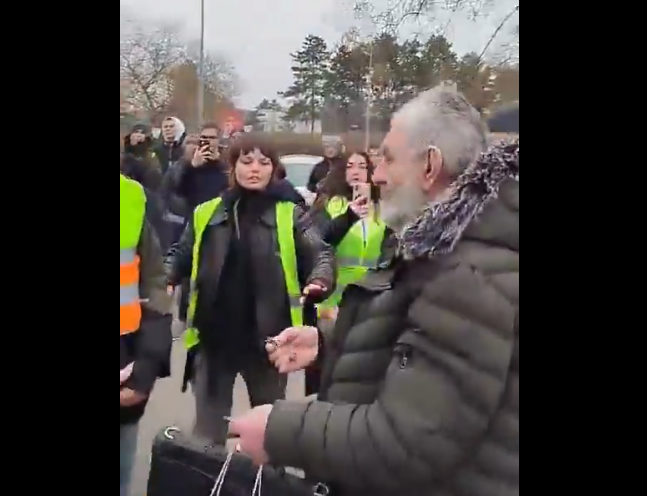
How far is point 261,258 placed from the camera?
188 centimetres

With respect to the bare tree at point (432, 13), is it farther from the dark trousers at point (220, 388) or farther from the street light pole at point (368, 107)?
the dark trousers at point (220, 388)

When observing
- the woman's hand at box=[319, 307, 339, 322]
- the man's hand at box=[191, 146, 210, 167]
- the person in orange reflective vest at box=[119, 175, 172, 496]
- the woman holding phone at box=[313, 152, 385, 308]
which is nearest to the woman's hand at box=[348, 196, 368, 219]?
the woman holding phone at box=[313, 152, 385, 308]

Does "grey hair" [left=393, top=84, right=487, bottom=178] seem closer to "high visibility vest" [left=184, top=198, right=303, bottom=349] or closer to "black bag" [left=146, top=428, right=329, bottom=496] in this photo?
"high visibility vest" [left=184, top=198, right=303, bottom=349]

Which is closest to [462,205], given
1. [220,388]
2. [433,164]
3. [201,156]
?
[433,164]

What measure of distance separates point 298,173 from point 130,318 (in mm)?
527

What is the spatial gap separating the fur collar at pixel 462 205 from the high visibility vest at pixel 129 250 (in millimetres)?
629

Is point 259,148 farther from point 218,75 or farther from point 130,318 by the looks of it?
point 130,318

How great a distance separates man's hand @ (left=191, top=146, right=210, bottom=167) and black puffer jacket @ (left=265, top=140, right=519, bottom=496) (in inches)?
18.8

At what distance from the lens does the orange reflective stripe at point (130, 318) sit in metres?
1.89

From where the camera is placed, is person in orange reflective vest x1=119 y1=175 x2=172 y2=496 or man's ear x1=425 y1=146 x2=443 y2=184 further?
person in orange reflective vest x1=119 y1=175 x2=172 y2=496

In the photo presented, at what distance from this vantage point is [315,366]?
70.4 inches

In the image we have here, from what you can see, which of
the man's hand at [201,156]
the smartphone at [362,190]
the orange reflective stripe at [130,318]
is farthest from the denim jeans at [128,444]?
the smartphone at [362,190]

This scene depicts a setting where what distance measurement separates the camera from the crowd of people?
5.10 ft
